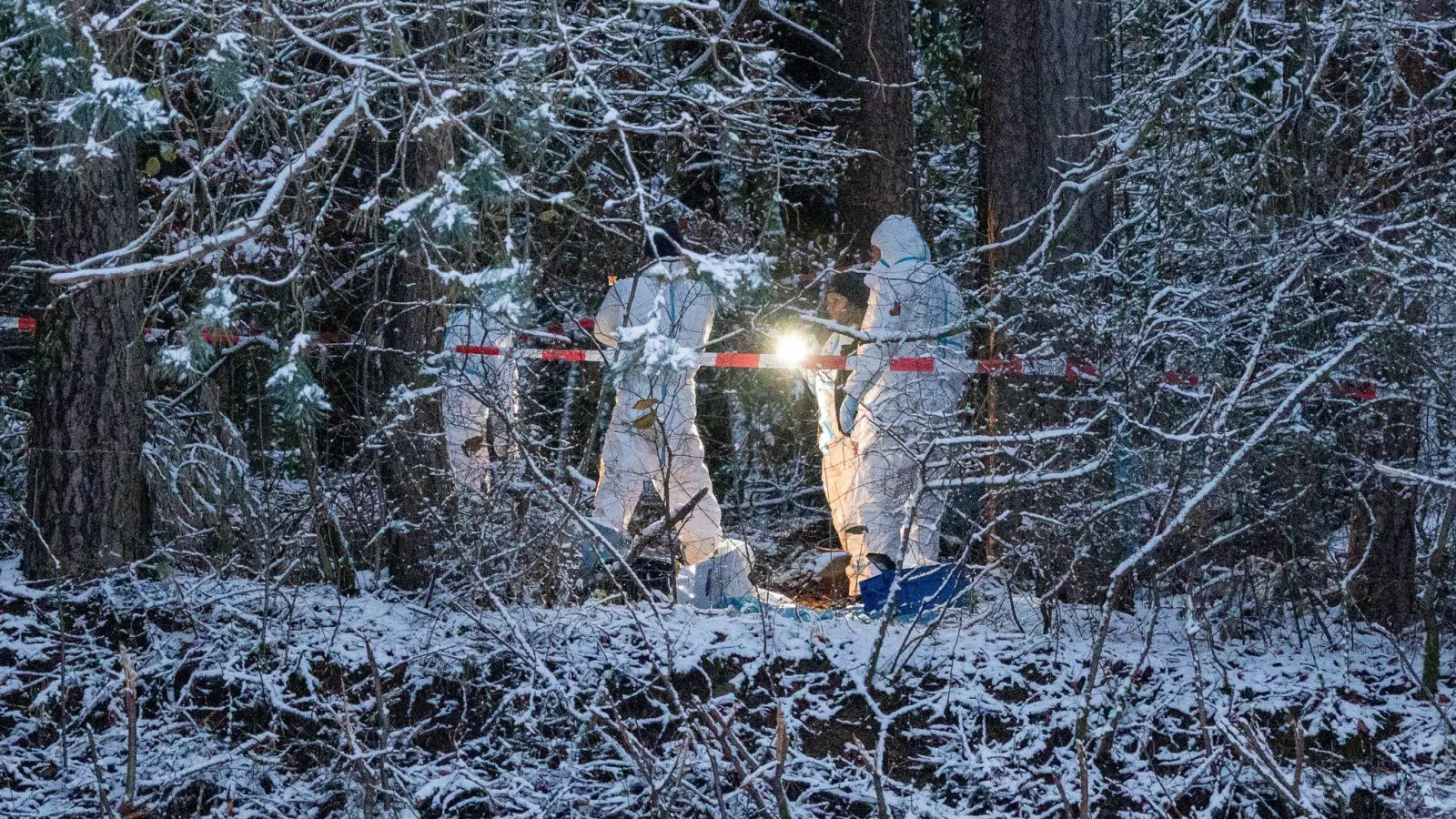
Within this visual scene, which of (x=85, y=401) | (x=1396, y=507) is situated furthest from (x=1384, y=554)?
(x=85, y=401)

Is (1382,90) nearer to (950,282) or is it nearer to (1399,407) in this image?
(1399,407)

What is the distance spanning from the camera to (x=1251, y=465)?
19.2 ft

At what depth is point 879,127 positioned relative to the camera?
10.5 m

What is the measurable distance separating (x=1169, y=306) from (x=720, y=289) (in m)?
2.19

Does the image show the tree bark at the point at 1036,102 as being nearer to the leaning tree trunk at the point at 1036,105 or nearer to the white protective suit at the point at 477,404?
the leaning tree trunk at the point at 1036,105

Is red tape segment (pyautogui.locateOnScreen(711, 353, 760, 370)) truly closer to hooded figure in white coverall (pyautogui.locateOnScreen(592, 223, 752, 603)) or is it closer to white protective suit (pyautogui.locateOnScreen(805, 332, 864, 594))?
hooded figure in white coverall (pyautogui.locateOnScreen(592, 223, 752, 603))

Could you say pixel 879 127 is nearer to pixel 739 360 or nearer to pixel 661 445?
pixel 739 360

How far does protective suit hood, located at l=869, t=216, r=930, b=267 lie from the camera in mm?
7133

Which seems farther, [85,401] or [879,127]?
[879,127]

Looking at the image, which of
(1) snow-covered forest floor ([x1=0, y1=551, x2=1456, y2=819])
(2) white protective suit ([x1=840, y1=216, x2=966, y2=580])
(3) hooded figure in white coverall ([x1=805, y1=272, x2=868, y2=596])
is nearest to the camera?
(1) snow-covered forest floor ([x1=0, y1=551, x2=1456, y2=819])

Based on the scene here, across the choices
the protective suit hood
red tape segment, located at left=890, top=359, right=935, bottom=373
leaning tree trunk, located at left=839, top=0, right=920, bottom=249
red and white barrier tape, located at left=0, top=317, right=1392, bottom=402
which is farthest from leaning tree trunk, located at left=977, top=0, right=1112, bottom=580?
leaning tree trunk, located at left=839, top=0, right=920, bottom=249

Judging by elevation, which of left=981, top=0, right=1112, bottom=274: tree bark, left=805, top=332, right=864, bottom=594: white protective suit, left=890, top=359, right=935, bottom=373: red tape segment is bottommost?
left=805, top=332, right=864, bottom=594: white protective suit

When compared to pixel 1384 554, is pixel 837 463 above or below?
above

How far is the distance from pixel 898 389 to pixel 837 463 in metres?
0.61
